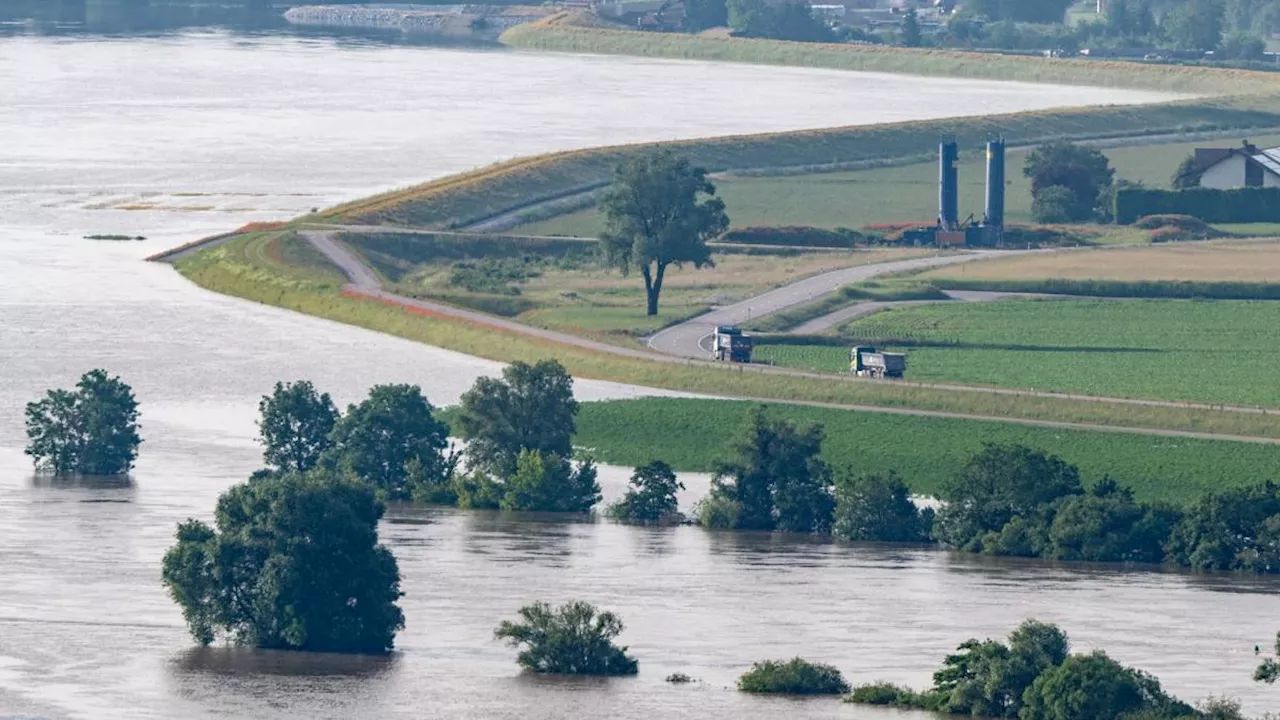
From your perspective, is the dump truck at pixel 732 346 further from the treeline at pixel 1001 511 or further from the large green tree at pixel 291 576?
the large green tree at pixel 291 576

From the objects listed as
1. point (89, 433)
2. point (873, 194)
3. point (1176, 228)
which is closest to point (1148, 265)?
point (1176, 228)

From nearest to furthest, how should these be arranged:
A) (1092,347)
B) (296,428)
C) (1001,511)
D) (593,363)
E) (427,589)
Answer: (427,589)
(1001,511)
(296,428)
(593,363)
(1092,347)

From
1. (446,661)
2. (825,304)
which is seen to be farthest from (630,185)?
(446,661)

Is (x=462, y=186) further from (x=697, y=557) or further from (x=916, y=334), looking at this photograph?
(x=697, y=557)

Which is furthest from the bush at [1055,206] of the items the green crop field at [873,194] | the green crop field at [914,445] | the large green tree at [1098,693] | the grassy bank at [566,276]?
the large green tree at [1098,693]

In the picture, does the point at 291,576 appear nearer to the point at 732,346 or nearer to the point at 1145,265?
the point at 732,346

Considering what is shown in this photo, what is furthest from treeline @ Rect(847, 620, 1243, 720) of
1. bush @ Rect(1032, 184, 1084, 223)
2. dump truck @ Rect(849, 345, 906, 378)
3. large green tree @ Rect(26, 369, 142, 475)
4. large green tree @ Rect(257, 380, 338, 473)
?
bush @ Rect(1032, 184, 1084, 223)

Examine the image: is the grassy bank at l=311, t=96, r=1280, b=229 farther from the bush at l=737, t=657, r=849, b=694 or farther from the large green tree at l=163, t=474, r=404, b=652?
the bush at l=737, t=657, r=849, b=694
